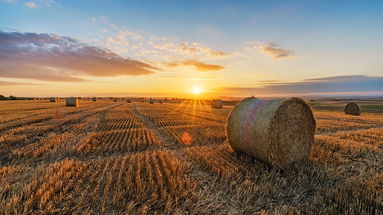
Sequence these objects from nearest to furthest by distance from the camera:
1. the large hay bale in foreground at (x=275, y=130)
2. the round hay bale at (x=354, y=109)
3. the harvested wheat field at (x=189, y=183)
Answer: the harvested wheat field at (x=189, y=183) → the large hay bale in foreground at (x=275, y=130) → the round hay bale at (x=354, y=109)

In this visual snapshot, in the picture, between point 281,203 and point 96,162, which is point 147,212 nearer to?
point 281,203

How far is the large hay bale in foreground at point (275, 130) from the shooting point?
17.9 feet

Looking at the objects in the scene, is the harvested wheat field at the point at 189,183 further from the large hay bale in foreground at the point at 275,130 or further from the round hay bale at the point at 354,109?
the round hay bale at the point at 354,109

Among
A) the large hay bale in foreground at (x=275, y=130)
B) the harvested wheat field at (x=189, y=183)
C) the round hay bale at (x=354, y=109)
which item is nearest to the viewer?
the harvested wheat field at (x=189, y=183)

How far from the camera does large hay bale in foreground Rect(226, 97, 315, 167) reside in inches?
214

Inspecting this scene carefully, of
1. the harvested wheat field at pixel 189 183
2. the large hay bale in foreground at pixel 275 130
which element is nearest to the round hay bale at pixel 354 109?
the harvested wheat field at pixel 189 183

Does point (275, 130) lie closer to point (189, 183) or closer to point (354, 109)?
point (189, 183)

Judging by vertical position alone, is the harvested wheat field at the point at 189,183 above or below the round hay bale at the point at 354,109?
below

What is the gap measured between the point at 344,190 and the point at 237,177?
232 cm

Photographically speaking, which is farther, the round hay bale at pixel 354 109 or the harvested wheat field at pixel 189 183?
the round hay bale at pixel 354 109

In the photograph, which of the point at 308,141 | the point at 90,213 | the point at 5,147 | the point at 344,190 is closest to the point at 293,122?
the point at 308,141

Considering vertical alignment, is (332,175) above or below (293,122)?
below

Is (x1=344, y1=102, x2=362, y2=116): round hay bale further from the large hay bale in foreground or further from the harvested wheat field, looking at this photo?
the large hay bale in foreground

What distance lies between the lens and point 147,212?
341 cm
